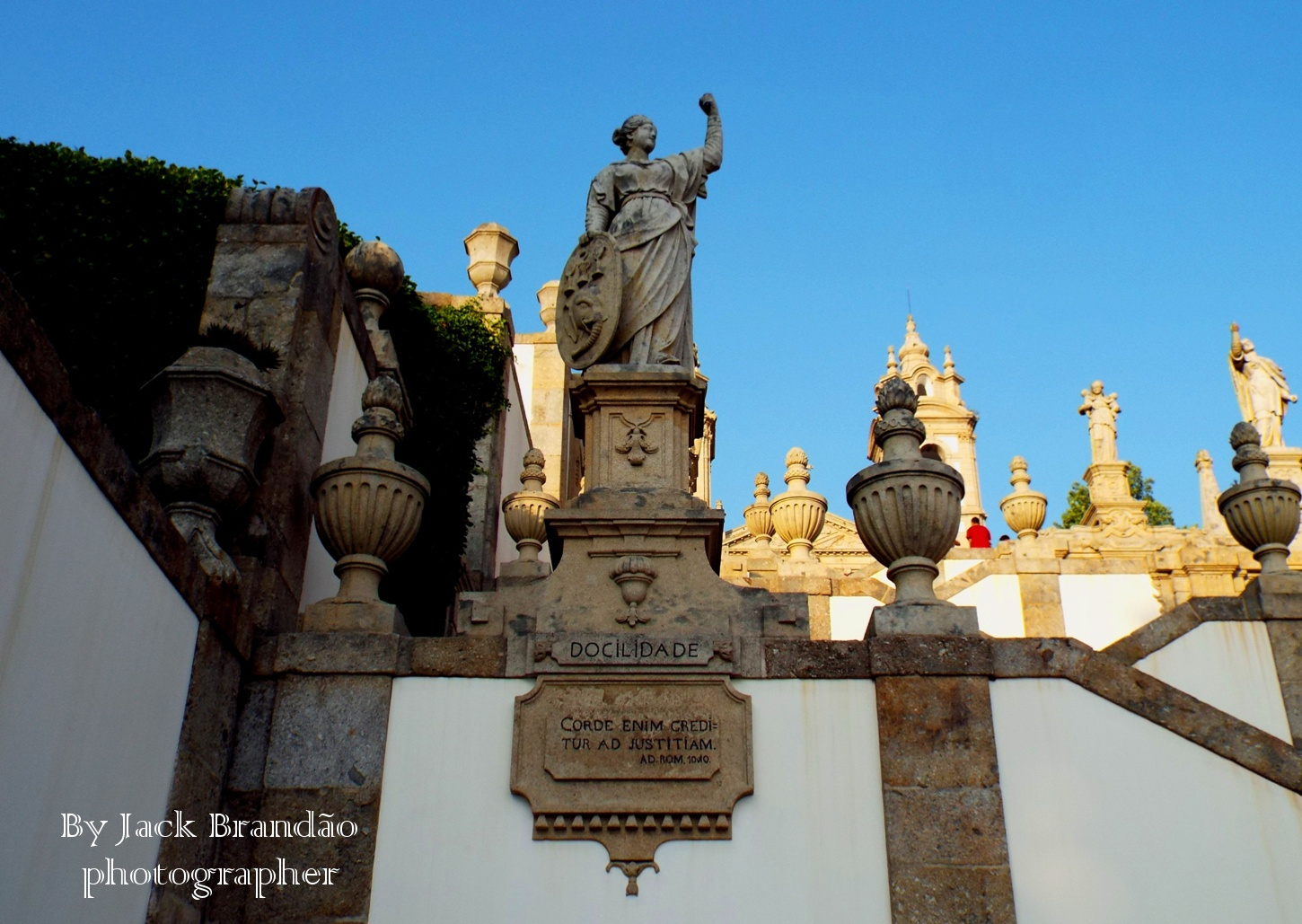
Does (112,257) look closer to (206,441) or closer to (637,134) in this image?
(206,441)

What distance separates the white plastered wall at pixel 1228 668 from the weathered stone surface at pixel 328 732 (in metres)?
5.62

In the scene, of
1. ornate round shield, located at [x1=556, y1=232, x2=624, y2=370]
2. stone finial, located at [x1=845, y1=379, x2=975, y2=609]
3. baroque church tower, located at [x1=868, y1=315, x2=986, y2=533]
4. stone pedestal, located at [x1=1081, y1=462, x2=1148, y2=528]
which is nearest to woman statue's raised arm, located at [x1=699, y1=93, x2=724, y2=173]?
ornate round shield, located at [x1=556, y1=232, x2=624, y2=370]

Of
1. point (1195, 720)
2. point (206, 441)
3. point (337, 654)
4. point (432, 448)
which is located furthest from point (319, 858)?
point (432, 448)

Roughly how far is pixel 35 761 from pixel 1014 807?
4371 millimetres

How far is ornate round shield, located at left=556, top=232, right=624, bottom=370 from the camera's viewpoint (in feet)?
25.2

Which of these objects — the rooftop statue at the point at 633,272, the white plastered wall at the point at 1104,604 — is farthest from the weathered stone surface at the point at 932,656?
the white plastered wall at the point at 1104,604

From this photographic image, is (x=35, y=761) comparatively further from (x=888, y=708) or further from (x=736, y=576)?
(x=736, y=576)

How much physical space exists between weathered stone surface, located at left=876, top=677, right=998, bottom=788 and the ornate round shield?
2.74m

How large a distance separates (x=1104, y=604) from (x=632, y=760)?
8.22 metres

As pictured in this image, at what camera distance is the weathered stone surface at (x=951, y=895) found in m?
5.81

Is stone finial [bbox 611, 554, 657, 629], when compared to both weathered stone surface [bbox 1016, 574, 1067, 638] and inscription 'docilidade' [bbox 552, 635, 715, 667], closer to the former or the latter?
inscription 'docilidade' [bbox 552, 635, 715, 667]

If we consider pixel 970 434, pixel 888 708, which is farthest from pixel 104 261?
pixel 970 434

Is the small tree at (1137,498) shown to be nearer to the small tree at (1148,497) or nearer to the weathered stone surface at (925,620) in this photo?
the small tree at (1148,497)

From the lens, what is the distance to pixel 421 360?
11508mm
